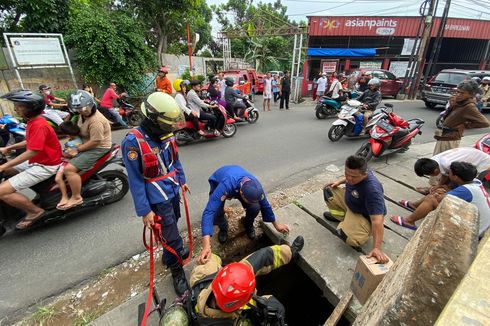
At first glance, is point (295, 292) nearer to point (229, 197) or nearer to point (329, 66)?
point (229, 197)

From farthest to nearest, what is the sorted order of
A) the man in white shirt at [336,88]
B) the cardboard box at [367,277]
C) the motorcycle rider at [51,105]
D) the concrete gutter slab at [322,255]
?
the man in white shirt at [336,88], the motorcycle rider at [51,105], the concrete gutter slab at [322,255], the cardboard box at [367,277]

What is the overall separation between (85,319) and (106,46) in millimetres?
9185

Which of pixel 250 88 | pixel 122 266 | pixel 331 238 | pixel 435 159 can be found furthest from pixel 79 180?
pixel 250 88

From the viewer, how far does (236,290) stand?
1.49 meters

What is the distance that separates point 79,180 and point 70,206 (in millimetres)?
341

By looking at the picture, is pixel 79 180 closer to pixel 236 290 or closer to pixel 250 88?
pixel 236 290

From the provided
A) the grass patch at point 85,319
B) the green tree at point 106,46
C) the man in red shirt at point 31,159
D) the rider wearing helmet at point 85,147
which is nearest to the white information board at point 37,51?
the green tree at point 106,46

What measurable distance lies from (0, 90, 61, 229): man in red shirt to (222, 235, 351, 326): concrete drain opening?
8.12ft

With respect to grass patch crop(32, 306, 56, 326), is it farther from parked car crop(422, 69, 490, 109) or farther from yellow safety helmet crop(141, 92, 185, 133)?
parked car crop(422, 69, 490, 109)

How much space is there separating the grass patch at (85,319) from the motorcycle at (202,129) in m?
4.45

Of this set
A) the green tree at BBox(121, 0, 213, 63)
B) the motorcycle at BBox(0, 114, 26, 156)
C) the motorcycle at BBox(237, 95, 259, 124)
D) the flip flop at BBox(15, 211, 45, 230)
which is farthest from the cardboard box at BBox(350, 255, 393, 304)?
the green tree at BBox(121, 0, 213, 63)

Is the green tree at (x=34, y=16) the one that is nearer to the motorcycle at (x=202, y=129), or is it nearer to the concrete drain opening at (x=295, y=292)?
the motorcycle at (x=202, y=129)

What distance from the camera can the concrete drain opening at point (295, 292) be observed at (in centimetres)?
313

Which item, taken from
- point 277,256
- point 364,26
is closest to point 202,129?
point 277,256
